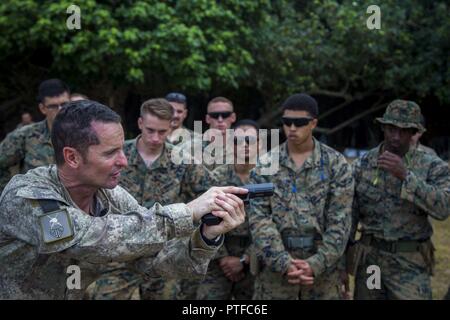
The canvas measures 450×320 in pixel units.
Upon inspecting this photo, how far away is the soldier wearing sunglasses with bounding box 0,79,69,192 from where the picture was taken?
5383 millimetres

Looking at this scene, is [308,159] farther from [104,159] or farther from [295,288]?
[104,159]

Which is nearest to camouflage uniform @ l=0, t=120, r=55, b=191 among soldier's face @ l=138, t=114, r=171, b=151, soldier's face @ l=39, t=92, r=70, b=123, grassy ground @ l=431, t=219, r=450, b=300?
soldier's face @ l=39, t=92, r=70, b=123

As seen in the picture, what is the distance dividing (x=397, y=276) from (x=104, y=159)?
2.97 metres

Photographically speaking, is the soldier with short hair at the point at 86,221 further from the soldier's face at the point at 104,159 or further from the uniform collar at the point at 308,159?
the uniform collar at the point at 308,159

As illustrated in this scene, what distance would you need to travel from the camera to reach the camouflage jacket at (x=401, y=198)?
4.47 metres

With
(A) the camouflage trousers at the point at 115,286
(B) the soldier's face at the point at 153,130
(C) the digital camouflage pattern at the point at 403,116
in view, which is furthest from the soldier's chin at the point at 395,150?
(A) the camouflage trousers at the point at 115,286

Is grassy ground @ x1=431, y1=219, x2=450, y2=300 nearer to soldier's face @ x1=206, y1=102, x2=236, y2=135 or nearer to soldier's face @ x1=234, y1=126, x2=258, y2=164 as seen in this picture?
soldier's face @ x1=234, y1=126, x2=258, y2=164

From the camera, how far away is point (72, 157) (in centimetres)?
263

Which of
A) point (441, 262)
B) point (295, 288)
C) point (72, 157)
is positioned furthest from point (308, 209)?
point (441, 262)

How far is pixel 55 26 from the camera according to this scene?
10734 mm

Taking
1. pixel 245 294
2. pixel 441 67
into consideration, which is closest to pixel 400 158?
pixel 245 294

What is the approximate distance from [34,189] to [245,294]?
10.3 feet

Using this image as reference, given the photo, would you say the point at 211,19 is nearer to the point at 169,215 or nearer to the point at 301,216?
the point at 301,216

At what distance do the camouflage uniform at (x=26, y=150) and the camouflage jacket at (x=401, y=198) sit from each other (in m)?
2.88
